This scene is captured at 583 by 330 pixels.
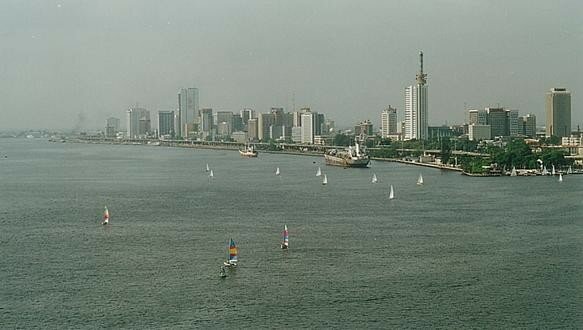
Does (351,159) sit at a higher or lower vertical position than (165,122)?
lower

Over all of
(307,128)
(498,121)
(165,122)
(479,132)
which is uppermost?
(165,122)

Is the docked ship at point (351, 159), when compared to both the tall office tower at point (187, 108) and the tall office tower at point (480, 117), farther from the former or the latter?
the tall office tower at point (187, 108)

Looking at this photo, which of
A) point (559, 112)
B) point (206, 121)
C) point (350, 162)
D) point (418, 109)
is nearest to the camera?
point (350, 162)

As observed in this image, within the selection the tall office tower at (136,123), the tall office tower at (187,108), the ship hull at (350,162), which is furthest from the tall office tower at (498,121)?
the tall office tower at (136,123)

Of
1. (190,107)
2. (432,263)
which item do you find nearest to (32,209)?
(432,263)

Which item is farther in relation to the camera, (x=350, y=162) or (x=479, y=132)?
(x=479, y=132)

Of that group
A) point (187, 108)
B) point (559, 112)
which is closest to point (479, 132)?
point (559, 112)

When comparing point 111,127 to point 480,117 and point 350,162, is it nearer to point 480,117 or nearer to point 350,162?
point 480,117
